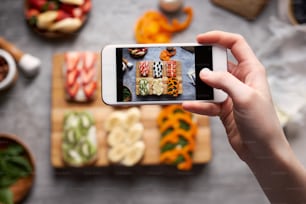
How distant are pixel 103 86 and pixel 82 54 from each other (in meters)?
0.33

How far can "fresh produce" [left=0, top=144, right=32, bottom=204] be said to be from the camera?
85cm

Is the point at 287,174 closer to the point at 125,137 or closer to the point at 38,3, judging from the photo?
the point at 125,137

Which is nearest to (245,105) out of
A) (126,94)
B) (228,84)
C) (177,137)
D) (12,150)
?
(228,84)

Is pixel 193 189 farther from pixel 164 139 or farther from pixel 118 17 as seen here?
pixel 118 17

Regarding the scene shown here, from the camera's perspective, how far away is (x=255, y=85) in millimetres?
568

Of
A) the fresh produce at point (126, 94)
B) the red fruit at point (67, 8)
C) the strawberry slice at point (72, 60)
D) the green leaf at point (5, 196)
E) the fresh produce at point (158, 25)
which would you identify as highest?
the red fruit at point (67, 8)

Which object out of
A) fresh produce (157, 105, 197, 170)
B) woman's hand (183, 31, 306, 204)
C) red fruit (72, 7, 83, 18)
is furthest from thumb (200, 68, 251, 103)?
red fruit (72, 7, 83, 18)

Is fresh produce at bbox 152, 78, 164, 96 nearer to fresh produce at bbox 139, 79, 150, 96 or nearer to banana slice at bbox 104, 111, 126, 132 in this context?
fresh produce at bbox 139, 79, 150, 96

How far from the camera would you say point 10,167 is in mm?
859

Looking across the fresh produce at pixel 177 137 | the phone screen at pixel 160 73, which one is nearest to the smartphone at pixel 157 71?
the phone screen at pixel 160 73

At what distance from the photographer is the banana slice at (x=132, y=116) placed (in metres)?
0.89

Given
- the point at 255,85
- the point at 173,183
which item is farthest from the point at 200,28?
the point at 255,85

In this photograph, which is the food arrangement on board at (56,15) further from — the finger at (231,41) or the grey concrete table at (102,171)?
the finger at (231,41)

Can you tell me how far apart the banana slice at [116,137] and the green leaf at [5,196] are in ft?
0.58
